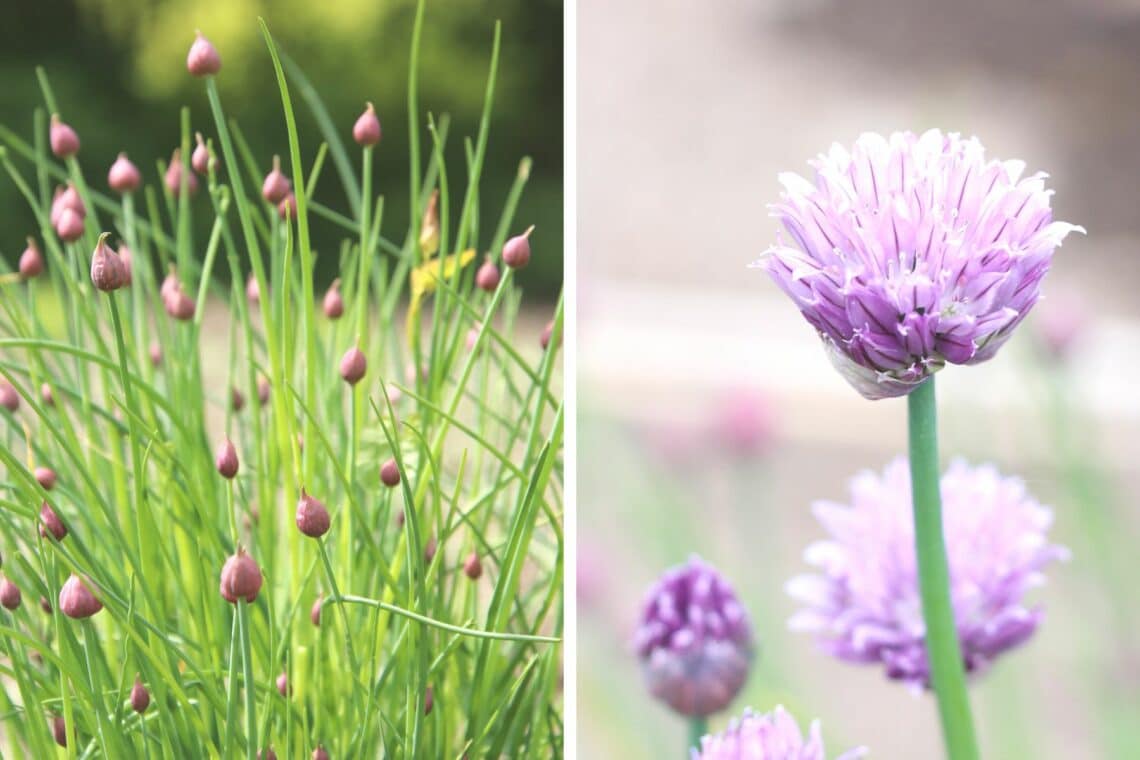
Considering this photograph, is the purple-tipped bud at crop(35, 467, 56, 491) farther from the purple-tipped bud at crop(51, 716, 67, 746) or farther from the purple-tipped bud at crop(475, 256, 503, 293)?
the purple-tipped bud at crop(475, 256, 503, 293)

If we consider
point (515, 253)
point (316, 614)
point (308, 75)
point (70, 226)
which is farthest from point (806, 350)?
point (308, 75)

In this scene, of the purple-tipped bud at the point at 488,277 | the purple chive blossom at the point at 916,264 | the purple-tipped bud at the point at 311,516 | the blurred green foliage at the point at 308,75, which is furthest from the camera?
the blurred green foliage at the point at 308,75

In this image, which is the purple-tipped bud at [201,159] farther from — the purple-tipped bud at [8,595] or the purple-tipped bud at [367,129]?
the purple-tipped bud at [8,595]

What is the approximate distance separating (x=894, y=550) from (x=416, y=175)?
1.24 ft

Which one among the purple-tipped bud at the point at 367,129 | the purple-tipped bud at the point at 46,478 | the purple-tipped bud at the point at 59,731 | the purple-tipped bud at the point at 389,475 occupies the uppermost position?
the purple-tipped bud at the point at 367,129

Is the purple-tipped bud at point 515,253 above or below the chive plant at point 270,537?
above

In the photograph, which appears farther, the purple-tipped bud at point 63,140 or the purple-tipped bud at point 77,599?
the purple-tipped bud at point 63,140

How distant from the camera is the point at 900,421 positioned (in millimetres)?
670

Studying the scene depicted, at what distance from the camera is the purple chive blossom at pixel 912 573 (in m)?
0.51

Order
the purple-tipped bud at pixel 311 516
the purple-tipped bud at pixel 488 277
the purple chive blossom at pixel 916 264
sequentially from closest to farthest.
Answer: the purple chive blossom at pixel 916 264
the purple-tipped bud at pixel 311 516
the purple-tipped bud at pixel 488 277

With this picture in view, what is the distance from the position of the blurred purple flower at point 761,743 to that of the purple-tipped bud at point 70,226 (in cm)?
43

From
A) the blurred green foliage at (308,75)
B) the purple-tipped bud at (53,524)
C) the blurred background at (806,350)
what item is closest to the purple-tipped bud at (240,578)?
the purple-tipped bud at (53,524)

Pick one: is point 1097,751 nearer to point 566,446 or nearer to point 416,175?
point 566,446

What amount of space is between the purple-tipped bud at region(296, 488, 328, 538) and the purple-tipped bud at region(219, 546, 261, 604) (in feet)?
0.10
